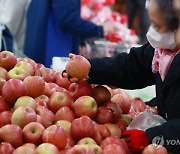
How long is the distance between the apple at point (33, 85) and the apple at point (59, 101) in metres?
0.06

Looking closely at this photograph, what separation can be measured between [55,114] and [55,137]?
0.78 ft

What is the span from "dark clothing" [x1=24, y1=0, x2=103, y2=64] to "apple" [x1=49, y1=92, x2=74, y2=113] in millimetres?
1770

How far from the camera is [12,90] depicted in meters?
1.75

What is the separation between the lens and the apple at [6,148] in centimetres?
150

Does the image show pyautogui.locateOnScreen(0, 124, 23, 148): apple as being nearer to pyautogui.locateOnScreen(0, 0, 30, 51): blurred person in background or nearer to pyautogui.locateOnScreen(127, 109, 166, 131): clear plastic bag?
pyautogui.locateOnScreen(127, 109, 166, 131): clear plastic bag

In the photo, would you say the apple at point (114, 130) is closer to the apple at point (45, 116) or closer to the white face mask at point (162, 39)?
the apple at point (45, 116)

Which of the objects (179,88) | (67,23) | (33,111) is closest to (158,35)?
(179,88)

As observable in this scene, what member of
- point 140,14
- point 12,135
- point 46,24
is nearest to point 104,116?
point 12,135

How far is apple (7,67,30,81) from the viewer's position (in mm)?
1890

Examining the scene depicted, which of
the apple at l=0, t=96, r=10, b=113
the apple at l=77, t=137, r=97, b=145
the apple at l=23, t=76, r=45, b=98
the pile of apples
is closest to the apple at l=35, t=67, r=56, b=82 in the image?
the pile of apples

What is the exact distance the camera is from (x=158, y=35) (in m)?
1.64

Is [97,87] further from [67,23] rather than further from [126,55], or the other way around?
[67,23]

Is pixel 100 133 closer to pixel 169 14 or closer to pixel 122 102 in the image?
pixel 122 102

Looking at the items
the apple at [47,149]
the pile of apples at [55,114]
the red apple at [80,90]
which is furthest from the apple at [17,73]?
the apple at [47,149]
